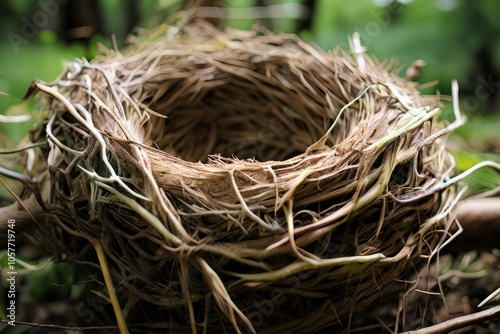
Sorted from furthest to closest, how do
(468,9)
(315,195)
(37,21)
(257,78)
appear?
(37,21), (468,9), (257,78), (315,195)

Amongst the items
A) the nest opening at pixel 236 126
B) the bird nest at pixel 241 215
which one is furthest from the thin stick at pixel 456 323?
the nest opening at pixel 236 126

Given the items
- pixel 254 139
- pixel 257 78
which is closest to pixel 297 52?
pixel 257 78

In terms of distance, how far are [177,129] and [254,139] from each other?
0.60ft

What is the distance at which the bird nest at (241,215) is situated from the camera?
2.06 feet

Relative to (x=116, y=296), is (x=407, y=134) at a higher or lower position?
higher

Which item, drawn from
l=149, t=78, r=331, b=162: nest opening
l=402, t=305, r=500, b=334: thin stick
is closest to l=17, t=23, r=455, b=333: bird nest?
l=402, t=305, r=500, b=334: thin stick

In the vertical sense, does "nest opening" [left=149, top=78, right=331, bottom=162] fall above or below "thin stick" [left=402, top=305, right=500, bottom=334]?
above

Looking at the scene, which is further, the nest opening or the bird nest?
the nest opening

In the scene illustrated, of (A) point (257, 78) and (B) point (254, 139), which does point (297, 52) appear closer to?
(A) point (257, 78)

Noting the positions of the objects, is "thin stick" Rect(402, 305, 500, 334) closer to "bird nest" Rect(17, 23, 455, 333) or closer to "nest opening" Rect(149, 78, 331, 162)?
"bird nest" Rect(17, 23, 455, 333)

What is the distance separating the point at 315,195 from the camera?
67 cm

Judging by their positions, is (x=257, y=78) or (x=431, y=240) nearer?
(x=431, y=240)

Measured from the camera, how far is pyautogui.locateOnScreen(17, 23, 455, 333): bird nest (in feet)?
2.06

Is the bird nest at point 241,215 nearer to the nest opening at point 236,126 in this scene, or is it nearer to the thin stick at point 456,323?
the thin stick at point 456,323
